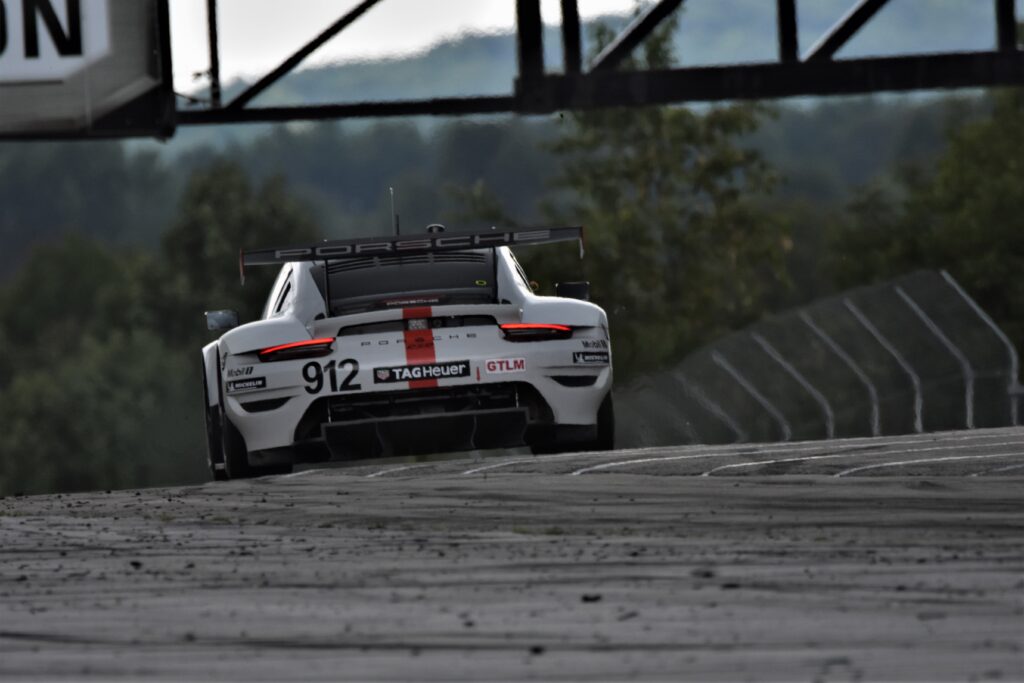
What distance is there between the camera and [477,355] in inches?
473

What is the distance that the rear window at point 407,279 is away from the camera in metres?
13.1

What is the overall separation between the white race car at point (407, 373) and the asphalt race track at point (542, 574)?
28cm

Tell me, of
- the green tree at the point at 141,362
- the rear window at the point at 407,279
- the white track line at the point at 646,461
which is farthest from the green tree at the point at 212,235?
the white track line at the point at 646,461

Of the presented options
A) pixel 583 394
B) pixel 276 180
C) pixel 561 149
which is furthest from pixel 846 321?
pixel 276 180

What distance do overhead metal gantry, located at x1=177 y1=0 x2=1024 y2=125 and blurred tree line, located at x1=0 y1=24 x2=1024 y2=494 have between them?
113 feet

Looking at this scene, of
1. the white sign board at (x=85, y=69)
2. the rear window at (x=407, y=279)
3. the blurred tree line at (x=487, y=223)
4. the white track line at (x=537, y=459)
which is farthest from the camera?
the blurred tree line at (x=487, y=223)

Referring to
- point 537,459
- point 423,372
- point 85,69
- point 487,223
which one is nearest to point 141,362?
point 487,223

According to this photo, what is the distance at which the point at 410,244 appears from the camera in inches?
495

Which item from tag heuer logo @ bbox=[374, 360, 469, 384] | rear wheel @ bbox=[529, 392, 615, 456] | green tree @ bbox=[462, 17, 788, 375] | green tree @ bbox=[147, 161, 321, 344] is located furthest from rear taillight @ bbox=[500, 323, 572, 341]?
green tree @ bbox=[147, 161, 321, 344]

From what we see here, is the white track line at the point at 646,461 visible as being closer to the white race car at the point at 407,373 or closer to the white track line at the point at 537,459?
the white track line at the point at 537,459

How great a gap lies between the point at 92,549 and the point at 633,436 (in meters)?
8.46

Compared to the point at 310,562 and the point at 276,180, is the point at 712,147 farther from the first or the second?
the point at 310,562

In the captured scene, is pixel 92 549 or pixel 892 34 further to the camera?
pixel 892 34

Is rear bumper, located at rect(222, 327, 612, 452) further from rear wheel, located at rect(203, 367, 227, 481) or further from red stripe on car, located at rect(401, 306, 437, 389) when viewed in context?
rear wheel, located at rect(203, 367, 227, 481)
